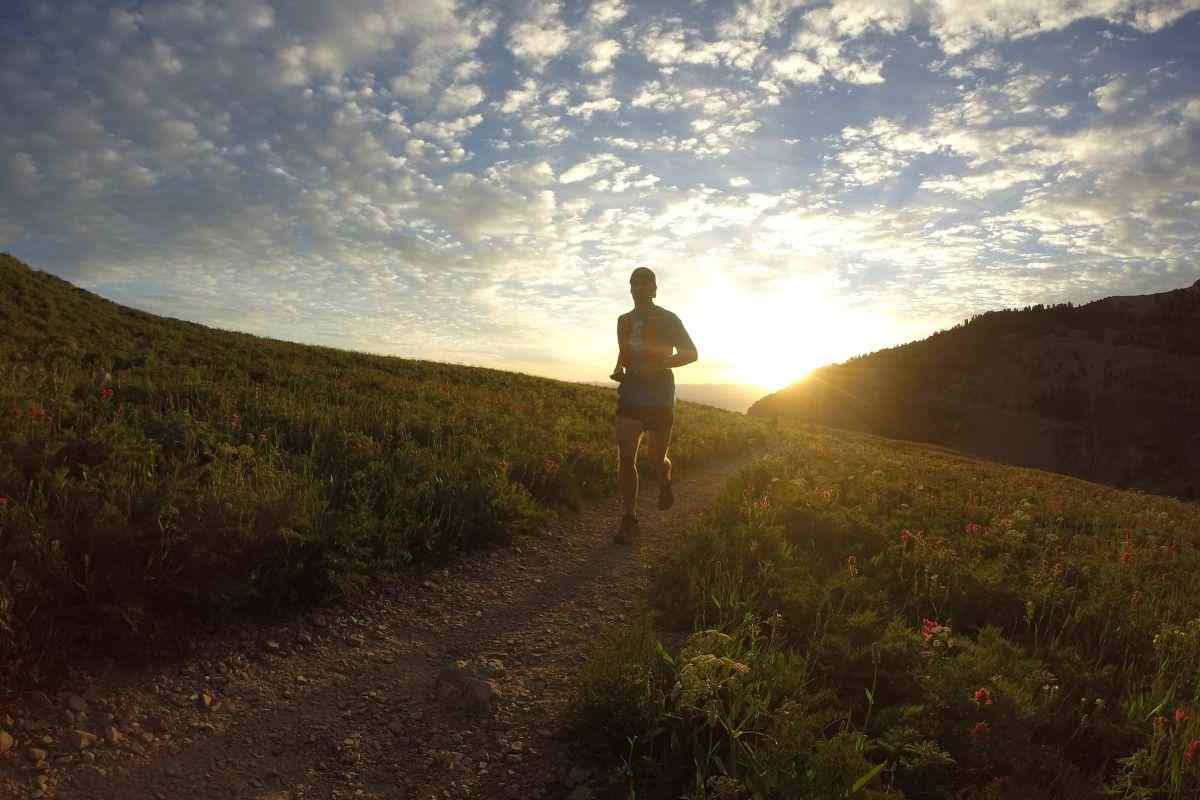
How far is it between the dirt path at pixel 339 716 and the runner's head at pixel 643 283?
158 inches

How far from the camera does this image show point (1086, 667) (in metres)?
4.91

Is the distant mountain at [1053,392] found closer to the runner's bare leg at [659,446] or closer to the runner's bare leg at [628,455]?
the runner's bare leg at [659,446]

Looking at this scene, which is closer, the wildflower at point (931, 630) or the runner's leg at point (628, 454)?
the wildflower at point (931, 630)

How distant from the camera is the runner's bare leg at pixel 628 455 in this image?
8.23 meters

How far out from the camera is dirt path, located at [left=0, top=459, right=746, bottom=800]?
11.3ft

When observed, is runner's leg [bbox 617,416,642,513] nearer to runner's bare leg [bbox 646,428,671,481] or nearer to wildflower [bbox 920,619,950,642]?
runner's bare leg [bbox 646,428,671,481]

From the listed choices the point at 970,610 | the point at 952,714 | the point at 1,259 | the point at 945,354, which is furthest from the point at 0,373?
the point at 945,354

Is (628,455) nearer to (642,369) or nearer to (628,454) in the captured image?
(628,454)

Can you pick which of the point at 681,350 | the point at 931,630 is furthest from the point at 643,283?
the point at 931,630

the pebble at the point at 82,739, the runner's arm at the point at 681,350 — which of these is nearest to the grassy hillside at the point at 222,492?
the pebble at the point at 82,739

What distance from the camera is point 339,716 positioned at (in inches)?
162

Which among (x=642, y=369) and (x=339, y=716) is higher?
(x=642, y=369)

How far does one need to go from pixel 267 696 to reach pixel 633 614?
293 centimetres

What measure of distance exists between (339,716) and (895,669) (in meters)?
3.78
